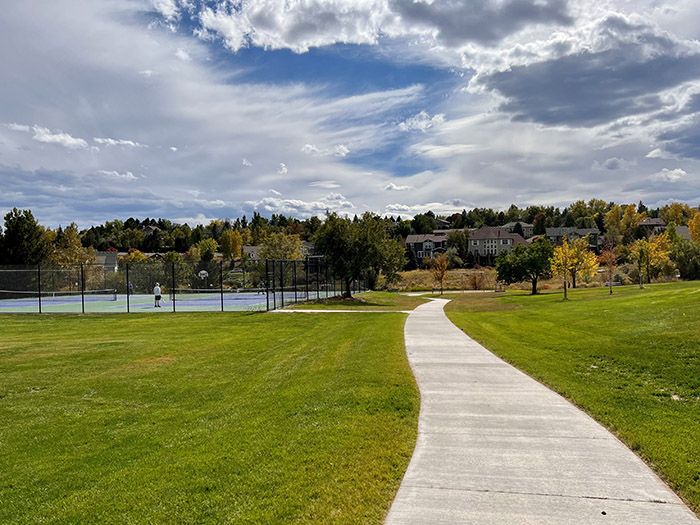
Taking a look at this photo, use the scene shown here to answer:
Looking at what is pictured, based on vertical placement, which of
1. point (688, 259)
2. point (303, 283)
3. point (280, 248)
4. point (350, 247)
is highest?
point (280, 248)

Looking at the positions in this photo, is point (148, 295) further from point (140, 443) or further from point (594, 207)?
point (594, 207)

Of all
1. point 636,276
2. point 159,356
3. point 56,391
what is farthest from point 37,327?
point 636,276

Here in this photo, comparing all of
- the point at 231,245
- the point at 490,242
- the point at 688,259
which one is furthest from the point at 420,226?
the point at 688,259

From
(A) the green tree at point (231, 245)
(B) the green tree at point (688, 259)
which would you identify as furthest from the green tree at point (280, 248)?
(A) the green tree at point (231, 245)

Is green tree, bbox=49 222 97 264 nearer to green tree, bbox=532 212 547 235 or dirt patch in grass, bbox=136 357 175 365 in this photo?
dirt patch in grass, bbox=136 357 175 365

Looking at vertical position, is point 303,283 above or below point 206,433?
above

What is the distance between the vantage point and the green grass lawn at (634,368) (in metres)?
5.31

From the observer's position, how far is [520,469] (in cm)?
467

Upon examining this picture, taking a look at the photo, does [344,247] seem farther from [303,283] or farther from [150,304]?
[150,304]

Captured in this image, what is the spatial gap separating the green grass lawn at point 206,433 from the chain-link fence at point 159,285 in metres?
17.6

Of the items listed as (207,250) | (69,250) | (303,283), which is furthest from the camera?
(207,250)

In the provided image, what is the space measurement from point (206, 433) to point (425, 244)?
107857 millimetres

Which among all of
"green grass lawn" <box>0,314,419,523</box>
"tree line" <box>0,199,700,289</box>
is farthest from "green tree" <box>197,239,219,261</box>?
"green grass lawn" <box>0,314,419,523</box>

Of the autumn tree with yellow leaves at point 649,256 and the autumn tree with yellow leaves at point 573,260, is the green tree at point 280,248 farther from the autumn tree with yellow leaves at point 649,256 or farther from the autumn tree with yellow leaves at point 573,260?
the autumn tree with yellow leaves at point 649,256
